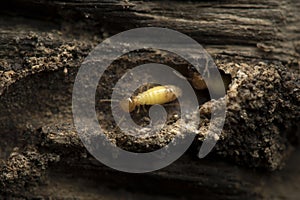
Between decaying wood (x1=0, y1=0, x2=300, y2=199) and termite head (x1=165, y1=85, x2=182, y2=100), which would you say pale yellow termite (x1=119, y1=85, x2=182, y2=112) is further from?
decaying wood (x1=0, y1=0, x2=300, y2=199)

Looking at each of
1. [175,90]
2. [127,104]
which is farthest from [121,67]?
[175,90]

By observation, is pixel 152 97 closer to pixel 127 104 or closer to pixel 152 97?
pixel 152 97

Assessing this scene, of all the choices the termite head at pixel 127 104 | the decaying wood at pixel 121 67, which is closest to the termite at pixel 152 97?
the termite head at pixel 127 104

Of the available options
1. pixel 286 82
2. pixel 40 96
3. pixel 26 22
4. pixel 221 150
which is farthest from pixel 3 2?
pixel 286 82

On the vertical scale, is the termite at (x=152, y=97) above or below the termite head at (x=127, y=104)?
above

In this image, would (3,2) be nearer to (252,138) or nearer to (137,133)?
(137,133)

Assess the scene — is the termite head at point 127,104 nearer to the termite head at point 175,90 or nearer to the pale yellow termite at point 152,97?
the pale yellow termite at point 152,97
